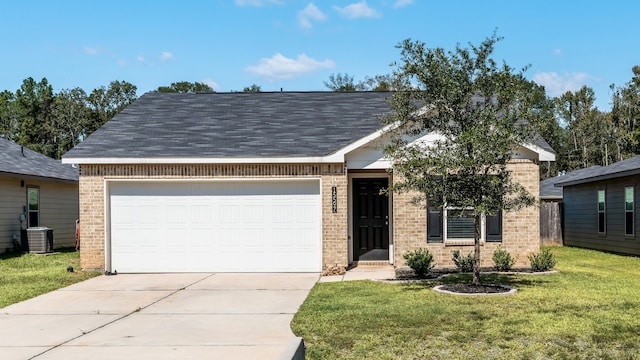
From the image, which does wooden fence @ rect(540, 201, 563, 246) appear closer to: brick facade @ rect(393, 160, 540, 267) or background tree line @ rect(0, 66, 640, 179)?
brick facade @ rect(393, 160, 540, 267)

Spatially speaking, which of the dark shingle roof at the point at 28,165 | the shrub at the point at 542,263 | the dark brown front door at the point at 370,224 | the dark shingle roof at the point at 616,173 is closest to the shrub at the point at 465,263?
the shrub at the point at 542,263

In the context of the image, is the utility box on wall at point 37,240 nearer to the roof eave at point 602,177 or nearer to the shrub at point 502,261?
the shrub at point 502,261

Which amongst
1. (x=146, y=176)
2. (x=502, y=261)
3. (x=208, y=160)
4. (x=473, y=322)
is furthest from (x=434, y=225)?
(x=473, y=322)

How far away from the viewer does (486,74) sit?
11.2 meters

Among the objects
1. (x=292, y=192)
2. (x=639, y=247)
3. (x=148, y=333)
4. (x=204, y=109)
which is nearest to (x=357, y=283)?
(x=292, y=192)

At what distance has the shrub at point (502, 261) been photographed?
1482 cm

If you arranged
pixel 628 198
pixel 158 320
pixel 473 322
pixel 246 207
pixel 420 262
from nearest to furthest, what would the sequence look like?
pixel 473 322 < pixel 158 320 < pixel 420 262 < pixel 246 207 < pixel 628 198

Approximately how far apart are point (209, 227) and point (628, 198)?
13.2m

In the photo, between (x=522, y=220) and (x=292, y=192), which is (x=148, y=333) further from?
(x=522, y=220)

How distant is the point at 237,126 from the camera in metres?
17.2

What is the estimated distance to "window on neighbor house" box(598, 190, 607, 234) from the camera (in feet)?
75.0

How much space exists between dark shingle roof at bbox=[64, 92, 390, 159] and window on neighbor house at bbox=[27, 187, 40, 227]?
6.24 meters

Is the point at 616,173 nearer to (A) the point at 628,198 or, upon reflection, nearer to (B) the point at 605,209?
(A) the point at 628,198

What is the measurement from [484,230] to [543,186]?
2008 cm
